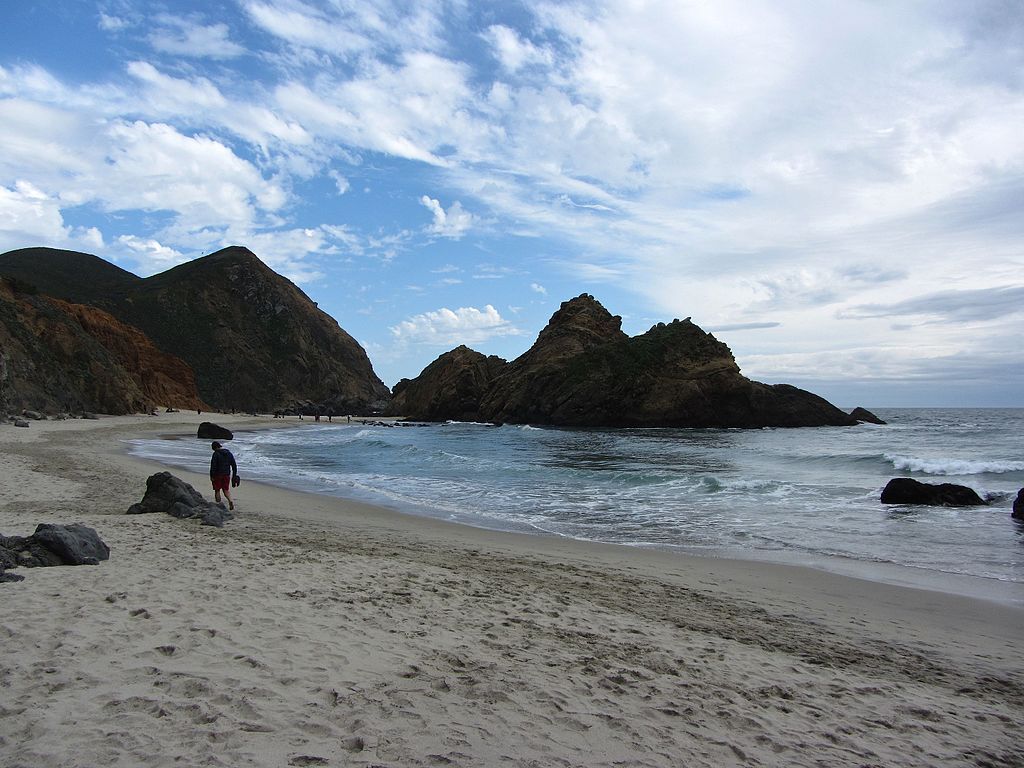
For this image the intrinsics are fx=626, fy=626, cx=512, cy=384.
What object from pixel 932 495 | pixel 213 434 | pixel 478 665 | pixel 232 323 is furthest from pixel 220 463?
pixel 232 323

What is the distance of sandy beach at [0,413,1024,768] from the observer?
3.40 m

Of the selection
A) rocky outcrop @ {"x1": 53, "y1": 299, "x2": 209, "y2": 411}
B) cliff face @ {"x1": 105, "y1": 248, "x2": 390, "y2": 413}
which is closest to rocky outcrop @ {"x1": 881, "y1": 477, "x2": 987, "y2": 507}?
rocky outcrop @ {"x1": 53, "y1": 299, "x2": 209, "y2": 411}

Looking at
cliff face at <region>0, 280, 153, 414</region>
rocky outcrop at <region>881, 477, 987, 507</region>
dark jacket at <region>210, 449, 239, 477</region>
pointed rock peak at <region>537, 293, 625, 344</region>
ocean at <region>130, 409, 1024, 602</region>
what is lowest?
ocean at <region>130, 409, 1024, 602</region>

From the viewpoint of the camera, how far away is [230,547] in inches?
327

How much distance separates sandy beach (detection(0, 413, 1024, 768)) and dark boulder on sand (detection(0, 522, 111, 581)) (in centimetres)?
26

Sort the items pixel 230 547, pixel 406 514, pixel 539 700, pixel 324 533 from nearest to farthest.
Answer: pixel 539 700, pixel 230 547, pixel 324 533, pixel 406 514

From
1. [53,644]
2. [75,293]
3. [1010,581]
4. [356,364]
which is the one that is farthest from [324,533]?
[356,364]

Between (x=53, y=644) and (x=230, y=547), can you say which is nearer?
(x=53, y=644)

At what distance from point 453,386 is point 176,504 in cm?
6589

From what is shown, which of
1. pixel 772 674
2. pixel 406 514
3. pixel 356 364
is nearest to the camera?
pixel 772 674

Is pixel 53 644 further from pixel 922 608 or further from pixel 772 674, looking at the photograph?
pixel 922 608

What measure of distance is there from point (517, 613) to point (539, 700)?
1987 millimetres

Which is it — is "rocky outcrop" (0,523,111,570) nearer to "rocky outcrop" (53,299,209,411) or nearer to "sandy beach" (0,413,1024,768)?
"sandy beach" (0,413,1024,768)

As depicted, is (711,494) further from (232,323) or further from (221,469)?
(232,323)
